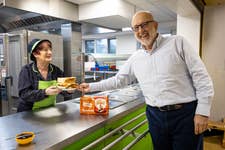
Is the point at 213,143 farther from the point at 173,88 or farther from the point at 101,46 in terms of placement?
the point at 101,46

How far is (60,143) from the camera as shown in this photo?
3.19ft

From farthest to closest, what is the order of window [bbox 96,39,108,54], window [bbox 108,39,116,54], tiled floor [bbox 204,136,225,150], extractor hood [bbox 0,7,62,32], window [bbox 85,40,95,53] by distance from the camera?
window [bbox 85,40,95,53] < window [bbox 96,39,108,54] < window [bbox 108,39,116,54] < extractor hood [bbox 0,7,62,32] < tiled floor [bbox 204,136,225,150]

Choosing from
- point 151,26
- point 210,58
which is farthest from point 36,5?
point 210,58

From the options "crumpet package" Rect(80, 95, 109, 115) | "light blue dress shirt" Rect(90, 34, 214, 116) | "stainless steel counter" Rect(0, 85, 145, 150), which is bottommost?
"stainless steel counter" Rect(0, 85, 145, 150)

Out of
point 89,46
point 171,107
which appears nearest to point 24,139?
point 171,107

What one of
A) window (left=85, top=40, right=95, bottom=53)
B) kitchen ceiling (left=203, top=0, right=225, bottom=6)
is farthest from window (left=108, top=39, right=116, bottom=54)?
kitchen ceiling (left=203, top=0, right=225, bottom=6)

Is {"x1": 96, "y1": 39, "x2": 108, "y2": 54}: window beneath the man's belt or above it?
above

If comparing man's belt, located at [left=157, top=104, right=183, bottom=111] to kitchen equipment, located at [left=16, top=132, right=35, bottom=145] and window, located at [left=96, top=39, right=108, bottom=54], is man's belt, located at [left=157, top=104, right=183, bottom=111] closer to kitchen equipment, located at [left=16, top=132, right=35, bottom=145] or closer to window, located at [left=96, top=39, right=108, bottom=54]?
kitchen equipment, located at [left=16, top=132, right=35, bottom=145]

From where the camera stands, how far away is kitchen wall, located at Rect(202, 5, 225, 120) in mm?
2904

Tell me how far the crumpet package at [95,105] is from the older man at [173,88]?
323 millimetres

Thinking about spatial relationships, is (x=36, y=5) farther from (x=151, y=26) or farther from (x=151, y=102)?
(x=151, y=102)

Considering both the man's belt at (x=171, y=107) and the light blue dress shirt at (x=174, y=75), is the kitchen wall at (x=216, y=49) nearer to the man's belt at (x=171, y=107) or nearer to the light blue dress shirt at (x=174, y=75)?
the light blue dress shirt at (x=174, y=75)

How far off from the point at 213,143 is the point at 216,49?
1.45 metres

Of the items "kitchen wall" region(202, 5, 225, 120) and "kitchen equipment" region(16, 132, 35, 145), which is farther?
"kitchen wall" region(202, 5, 225, 120)
